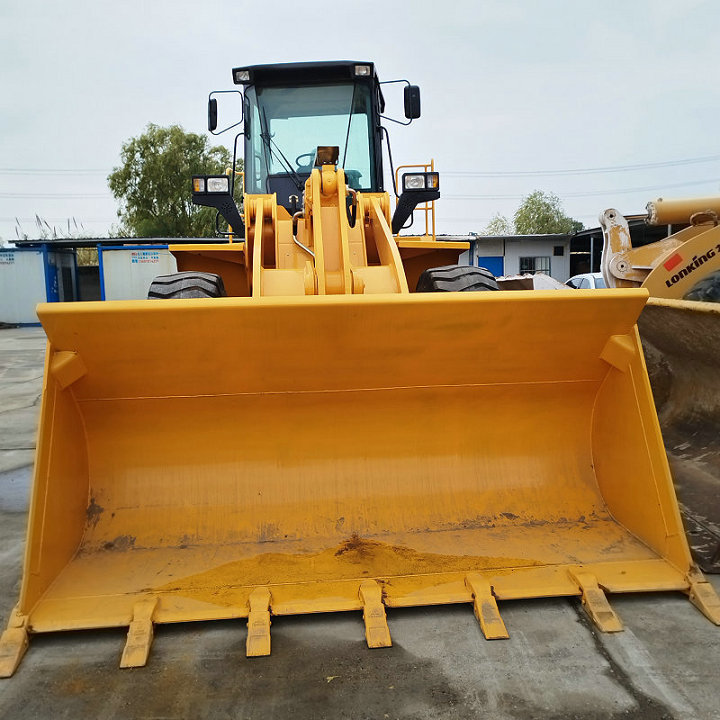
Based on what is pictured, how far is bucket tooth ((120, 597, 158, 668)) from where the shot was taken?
2127 millimetres

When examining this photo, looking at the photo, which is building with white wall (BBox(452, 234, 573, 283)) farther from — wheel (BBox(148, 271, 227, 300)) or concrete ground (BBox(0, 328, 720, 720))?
concrete ground (BBox(0, 328, 720, 720))

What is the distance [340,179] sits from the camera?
3.58m

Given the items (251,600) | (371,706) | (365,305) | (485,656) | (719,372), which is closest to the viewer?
(371,706)

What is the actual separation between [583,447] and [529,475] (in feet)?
1.02

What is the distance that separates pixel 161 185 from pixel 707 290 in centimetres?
2868

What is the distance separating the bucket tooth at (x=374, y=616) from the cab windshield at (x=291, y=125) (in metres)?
3.11

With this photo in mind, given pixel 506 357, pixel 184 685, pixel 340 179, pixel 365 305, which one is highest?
pixel 340 179

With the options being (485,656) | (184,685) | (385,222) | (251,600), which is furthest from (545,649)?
(385,222)

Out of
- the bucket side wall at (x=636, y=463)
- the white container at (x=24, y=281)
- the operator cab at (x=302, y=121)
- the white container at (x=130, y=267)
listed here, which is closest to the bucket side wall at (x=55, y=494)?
A: the bucket side wall at (x=636, y=463)

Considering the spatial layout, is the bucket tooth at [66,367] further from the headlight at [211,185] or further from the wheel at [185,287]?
the headlight at [211,185]

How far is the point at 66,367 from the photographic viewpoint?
2.54 meters

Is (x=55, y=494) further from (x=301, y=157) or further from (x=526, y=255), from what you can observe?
(x=526, y=255)

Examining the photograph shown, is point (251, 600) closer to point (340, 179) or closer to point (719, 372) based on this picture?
point (340, 179)

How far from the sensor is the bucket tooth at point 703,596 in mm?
2309
